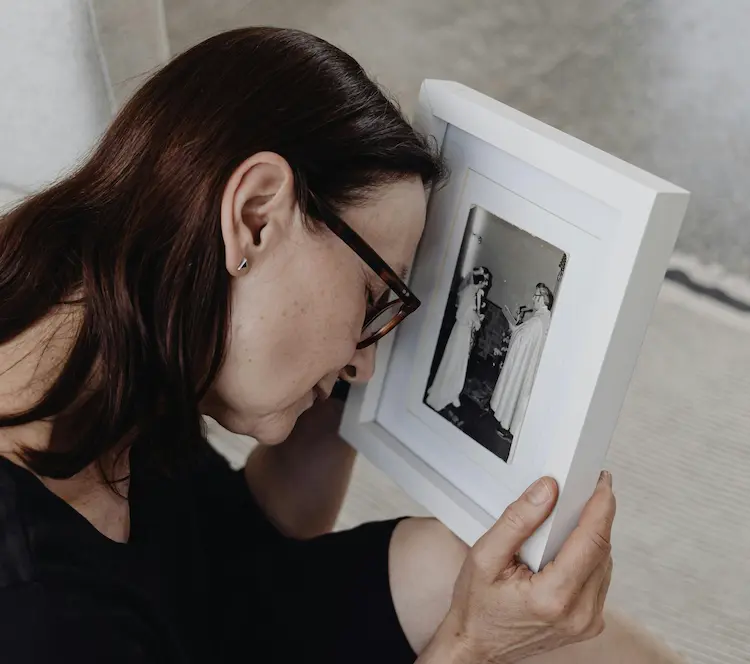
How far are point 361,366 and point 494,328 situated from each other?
14cm

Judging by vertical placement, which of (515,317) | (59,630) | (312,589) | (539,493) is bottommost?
(312,589)

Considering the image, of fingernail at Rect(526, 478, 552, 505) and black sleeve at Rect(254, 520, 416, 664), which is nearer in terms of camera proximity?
fingernail at Rect(526, 478, 552, 505)

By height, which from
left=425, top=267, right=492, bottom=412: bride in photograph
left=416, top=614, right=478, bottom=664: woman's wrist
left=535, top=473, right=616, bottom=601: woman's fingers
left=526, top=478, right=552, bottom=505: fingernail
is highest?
left=425, top=267, right=492, bottom=412: bride in photograph

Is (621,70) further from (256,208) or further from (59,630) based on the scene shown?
(59,630)

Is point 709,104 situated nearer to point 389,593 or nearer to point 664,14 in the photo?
point 664,14

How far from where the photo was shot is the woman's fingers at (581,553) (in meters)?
0.75

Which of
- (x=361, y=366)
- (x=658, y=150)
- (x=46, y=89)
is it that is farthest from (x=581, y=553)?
(x=658, y=150)

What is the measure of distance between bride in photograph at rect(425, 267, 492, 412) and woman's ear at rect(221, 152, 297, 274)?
21cm

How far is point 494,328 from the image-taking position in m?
0.82

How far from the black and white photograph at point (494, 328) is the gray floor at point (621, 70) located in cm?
119

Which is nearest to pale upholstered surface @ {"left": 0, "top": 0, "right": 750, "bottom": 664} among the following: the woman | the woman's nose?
the woman

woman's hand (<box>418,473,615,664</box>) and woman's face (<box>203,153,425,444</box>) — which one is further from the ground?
woman's face (<box>203,153,425,444</box>)

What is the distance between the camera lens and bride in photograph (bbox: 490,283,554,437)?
760mm

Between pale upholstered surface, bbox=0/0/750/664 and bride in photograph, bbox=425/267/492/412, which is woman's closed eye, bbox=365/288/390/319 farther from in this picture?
pale upholstered surface, bbox=0/0/750/664
